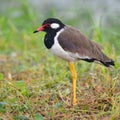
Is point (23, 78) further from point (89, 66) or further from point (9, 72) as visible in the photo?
point (89, 66)

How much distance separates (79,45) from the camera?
4.87m

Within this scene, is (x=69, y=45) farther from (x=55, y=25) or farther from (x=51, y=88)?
(x=51, y=88)

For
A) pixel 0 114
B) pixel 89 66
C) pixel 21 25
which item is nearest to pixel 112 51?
pixel 89 66

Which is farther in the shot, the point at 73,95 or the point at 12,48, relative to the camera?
the point at 12,48

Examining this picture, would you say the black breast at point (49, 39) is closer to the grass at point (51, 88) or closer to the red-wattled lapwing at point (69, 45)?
the red-wattled lapwing at point (69, 45)

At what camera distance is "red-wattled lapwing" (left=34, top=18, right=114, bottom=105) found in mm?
4738

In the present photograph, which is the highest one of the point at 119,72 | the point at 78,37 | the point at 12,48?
the point at 78,37

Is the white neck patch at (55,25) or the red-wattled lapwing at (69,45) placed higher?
the white neck patch at (55,25)

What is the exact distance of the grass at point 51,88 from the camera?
4695 mm

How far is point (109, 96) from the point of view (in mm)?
4840

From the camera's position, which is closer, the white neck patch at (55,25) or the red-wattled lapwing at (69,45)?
the red-wattled lapwing at (69,45)

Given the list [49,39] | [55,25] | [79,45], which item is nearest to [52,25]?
[55,25]

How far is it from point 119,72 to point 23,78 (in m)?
1.33

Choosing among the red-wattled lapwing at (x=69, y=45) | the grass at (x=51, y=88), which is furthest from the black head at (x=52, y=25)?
the grass at (x=51, y=88)
